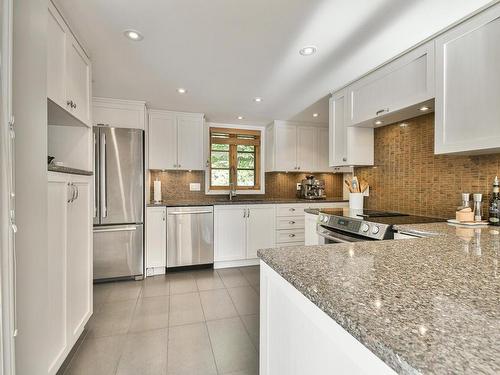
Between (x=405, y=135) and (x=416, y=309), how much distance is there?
7.61ft

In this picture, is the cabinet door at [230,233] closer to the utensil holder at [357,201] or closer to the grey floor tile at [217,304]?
the grey floor tile at [217,304]

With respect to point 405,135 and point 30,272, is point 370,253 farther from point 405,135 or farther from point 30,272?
point 405,135

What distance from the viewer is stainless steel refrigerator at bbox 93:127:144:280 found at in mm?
2906

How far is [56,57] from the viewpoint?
1466 millimetres

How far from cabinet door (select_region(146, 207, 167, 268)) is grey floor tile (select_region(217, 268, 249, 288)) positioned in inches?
31.3

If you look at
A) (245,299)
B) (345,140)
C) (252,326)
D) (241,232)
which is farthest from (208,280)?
(345,140)

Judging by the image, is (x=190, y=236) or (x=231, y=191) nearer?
(x=190, y=236)

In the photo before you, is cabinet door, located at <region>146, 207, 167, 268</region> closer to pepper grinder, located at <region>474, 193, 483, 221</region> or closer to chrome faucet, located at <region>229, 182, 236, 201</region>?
chrome faucet, located at <region>229, 182, 236, 201</region>

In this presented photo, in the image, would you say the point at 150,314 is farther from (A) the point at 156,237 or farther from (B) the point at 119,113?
(B) the point at 119,113

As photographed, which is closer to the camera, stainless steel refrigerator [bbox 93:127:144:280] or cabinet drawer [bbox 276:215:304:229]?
stainless steel refrigerator [bbox 93:127:144:280]

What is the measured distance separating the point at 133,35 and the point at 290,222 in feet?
9.69

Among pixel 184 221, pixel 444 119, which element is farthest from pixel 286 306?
pixel 184 221

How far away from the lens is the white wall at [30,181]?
3.23 feet

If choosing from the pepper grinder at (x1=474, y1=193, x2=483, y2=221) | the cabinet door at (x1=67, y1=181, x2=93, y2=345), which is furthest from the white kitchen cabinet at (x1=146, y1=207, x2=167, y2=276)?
the pepper grinder at (x1=474, y1=193, x2=483, y2=221)
